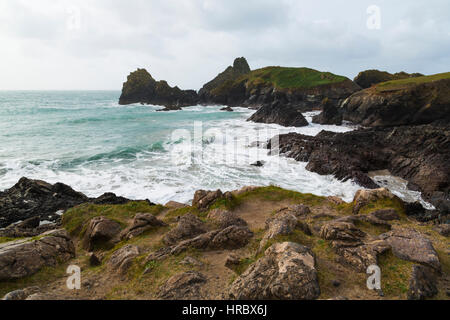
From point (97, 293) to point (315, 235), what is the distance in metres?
8.67

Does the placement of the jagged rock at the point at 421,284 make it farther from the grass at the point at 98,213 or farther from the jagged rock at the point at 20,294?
the grass at the point at 98,213

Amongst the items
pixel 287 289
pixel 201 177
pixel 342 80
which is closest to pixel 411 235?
pixel 287 289

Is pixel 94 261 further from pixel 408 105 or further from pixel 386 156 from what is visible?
pixel 408 105

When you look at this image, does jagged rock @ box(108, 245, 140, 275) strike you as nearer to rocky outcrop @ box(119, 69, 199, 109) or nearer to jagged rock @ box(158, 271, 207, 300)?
jagged rock @ box(158, 271, 207, 300)

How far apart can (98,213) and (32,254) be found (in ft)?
19.9

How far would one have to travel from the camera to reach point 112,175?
2544 cm

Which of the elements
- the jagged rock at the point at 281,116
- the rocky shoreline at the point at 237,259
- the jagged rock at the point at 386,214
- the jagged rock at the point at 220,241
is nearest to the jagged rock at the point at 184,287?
the rocky shoreline at the point at 237,259

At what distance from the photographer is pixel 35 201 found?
59.5 ft

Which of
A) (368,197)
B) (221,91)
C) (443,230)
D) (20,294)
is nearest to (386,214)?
(368,197)

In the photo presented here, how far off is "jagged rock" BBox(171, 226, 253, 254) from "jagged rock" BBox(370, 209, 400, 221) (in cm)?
713

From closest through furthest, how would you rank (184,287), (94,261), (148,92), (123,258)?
(184,287), (123,258), (94,261), (148,92)

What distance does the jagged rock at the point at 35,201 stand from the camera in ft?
53.6
